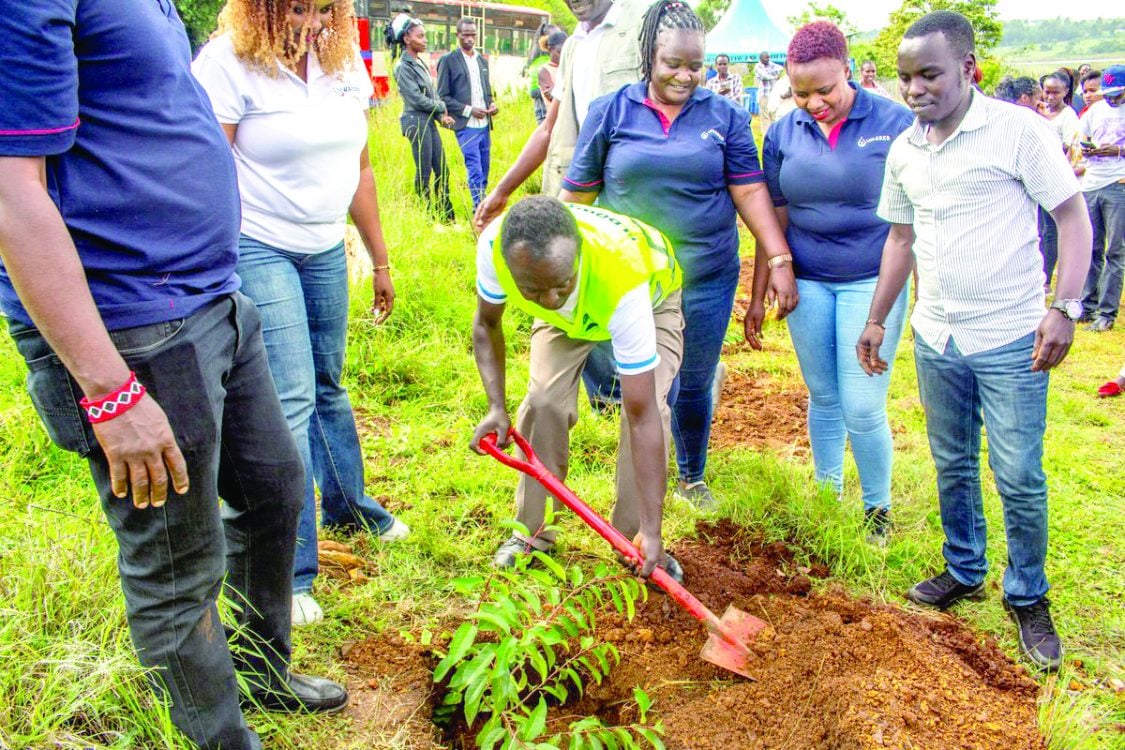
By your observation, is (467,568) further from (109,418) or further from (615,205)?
(109,418)

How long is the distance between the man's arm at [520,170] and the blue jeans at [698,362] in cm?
110

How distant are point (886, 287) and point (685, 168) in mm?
822

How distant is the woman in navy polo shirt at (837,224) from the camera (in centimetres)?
315

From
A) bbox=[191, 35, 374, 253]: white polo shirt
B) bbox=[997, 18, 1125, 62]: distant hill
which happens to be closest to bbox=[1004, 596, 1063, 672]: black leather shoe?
bbox=[191, 35, 374, 253]: white polo shirt

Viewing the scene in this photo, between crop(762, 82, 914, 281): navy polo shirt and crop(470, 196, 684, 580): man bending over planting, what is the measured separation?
59 centimetres

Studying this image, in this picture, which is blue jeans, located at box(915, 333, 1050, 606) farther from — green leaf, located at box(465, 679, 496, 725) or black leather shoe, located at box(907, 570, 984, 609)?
green leaf, located at box(465, 679, 496, 725)

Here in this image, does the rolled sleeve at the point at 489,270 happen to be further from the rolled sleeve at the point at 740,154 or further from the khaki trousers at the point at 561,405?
the rolled sleeve at the point at 740,154

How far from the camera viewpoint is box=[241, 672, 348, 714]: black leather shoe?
232cm

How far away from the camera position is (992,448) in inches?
111

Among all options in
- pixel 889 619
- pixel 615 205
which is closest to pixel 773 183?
pixel 615 205

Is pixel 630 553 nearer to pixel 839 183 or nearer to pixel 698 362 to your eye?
pixel 698 362

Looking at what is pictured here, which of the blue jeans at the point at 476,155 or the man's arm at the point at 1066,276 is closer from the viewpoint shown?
the man's arm at the point at 1066,276

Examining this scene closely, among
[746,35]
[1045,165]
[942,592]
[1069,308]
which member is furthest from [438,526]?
[746,35]

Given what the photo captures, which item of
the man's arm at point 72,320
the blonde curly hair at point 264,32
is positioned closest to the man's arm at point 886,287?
the blonde curly hair at point 264,32
